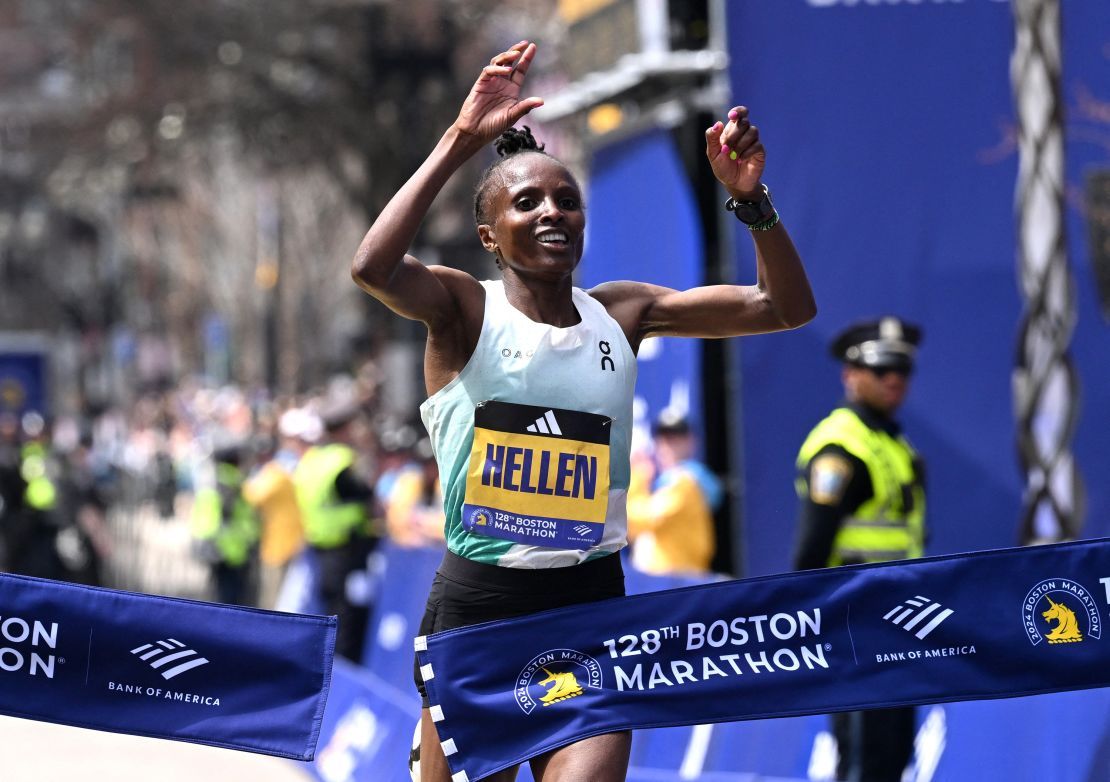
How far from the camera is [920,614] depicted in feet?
14.9

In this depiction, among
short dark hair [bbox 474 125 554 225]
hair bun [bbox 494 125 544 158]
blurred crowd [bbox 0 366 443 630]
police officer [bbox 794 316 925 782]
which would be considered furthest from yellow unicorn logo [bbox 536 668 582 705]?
blurred crowd [bbox 0 366 443 630]

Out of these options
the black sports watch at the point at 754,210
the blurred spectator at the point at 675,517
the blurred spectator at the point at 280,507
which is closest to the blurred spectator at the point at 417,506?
the blurred spectator at the point at 280,507

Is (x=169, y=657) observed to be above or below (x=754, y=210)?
below

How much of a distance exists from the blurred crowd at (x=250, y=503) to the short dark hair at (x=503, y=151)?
7206 mm

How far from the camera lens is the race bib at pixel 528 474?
167 inches

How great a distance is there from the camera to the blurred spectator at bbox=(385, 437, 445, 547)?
38.9 feet

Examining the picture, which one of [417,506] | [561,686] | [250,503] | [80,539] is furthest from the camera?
[80,539]

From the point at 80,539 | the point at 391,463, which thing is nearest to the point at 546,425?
the point at 391,463

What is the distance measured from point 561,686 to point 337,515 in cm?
806

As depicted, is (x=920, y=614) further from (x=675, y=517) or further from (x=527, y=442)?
(x=675, y=517)

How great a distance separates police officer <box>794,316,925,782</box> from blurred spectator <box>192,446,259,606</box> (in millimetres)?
9058

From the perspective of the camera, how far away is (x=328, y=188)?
38469mm

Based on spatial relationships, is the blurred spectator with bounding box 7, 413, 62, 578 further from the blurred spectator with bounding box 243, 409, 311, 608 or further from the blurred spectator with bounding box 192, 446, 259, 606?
the blurred spectator with bounding box 243, 409, 311, 608

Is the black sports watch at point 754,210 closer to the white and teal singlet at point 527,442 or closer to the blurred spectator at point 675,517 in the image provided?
the white and teal singlet at point 527,442
